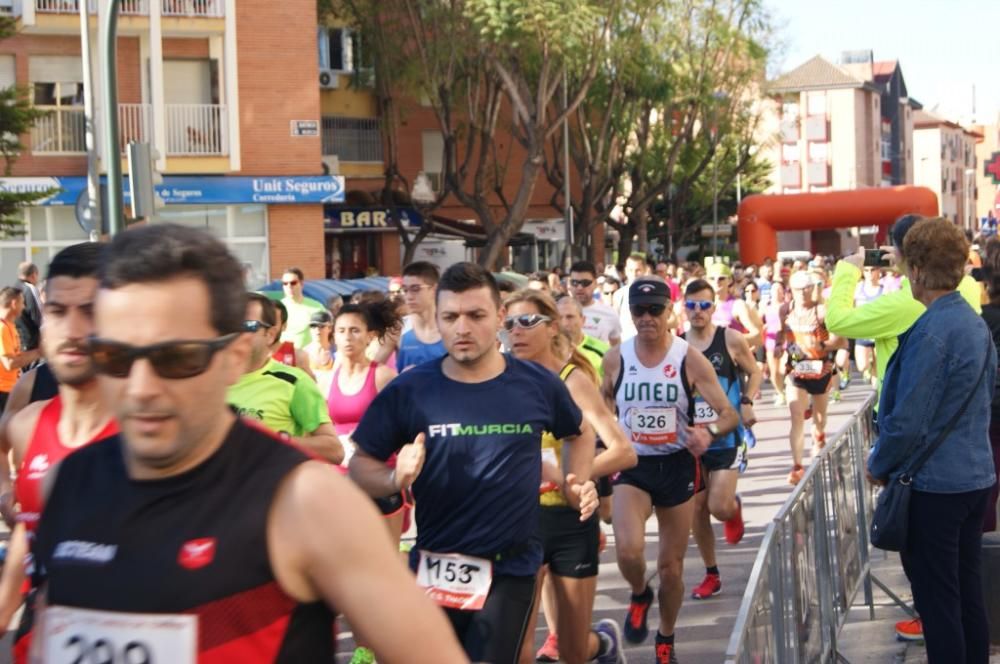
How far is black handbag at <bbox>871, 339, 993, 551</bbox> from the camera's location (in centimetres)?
629

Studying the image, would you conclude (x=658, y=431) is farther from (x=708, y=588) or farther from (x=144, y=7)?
(x=144, y=7)

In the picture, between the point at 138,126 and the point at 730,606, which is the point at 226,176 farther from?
the point at 730,606

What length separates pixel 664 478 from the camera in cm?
859

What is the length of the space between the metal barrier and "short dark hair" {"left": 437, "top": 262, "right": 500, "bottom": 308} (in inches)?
54.0

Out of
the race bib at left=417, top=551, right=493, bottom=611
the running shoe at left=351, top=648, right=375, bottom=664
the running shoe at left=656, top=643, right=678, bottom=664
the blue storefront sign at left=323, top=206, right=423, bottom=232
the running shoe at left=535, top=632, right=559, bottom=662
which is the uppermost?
the blue storefront sign at left=323, top=206, right=423, bottom=232

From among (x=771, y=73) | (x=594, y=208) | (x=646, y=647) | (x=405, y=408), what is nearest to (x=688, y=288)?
(x=646, y=647)

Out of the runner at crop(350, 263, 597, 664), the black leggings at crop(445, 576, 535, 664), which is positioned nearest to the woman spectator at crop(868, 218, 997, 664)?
the runner at crop(350, 263, 597, 664)

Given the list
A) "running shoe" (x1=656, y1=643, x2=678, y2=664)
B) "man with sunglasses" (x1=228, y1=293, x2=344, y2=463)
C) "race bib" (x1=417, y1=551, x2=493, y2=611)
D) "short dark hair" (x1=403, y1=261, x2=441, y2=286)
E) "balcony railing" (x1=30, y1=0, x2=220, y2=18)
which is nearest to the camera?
"race bib" (x1=417, y1=551, x2=493, y2=611)

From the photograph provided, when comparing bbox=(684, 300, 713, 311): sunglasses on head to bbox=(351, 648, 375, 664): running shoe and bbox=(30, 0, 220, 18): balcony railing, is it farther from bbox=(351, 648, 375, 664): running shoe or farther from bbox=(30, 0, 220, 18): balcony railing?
bbox=(30, 0, 220, 18): balcony railing

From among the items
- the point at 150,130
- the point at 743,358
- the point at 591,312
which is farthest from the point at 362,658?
the point at 150,130

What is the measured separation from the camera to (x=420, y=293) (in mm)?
10094

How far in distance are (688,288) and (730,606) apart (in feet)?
10.00

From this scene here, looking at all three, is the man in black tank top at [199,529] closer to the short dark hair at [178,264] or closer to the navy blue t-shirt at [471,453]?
the short dark hair at [178,264]

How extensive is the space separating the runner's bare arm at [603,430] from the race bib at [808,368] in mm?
8823
